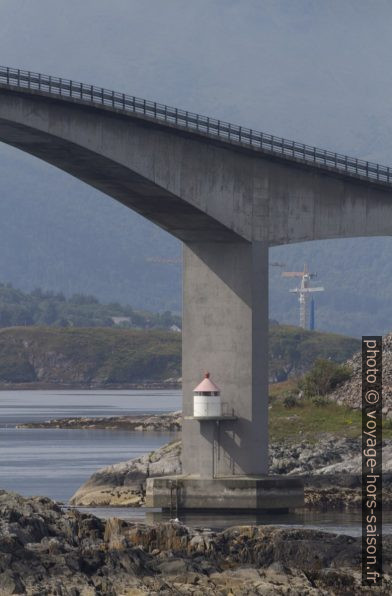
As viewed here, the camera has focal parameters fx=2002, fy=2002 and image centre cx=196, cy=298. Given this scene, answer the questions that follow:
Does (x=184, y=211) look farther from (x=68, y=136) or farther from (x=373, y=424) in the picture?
A: (x=373, y=424)

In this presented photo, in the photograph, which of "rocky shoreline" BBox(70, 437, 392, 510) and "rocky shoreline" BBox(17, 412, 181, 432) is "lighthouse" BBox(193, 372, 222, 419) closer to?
"rocky shoreline" BBox(70, 437, 392, 510)

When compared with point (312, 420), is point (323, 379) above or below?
above

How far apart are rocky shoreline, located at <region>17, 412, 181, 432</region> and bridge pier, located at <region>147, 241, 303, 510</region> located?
82.4 meters

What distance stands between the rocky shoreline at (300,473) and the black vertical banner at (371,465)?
57cm

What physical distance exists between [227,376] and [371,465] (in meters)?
9.60

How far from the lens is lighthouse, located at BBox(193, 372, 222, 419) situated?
82.9 meters

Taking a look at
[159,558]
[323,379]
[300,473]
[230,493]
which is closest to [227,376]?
[230,493]

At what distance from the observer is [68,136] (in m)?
76.9

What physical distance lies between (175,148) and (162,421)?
93612mm

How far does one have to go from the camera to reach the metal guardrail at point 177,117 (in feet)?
252

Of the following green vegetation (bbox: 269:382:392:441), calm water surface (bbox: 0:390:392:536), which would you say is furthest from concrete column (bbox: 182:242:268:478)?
green vegetation (bbox: 269:382:392:441)

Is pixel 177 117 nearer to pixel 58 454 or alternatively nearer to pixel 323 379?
pixel 323 379

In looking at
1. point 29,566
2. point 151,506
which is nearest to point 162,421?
point 151,506

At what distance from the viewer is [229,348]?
83312 mm
